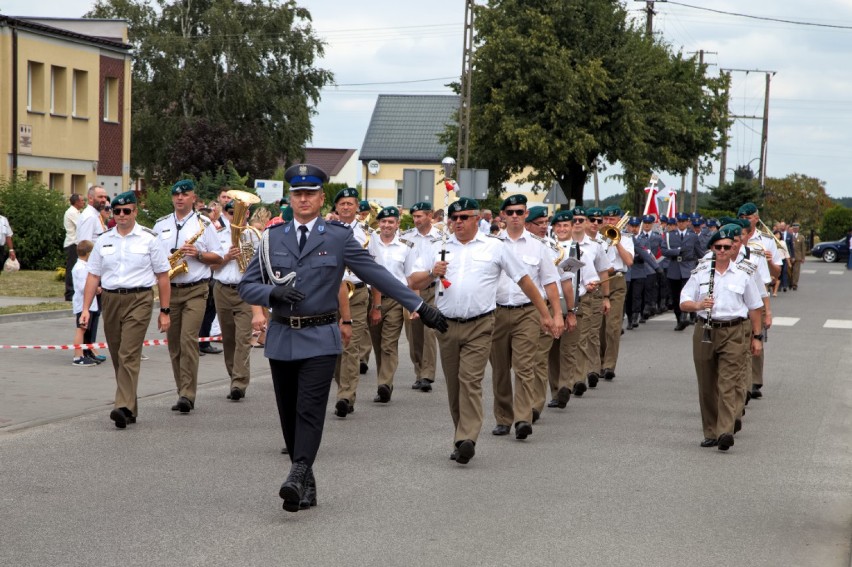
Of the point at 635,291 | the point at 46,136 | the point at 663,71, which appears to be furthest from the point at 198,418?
the point at 663,71

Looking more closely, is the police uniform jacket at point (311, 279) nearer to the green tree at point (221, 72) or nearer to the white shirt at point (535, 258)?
the white shirt at point (535, 258)

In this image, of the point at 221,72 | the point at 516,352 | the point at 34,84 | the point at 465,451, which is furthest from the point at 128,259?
the point at 221,72

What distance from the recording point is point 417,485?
8.30 metres

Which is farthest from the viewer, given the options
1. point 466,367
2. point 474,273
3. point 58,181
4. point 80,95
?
point 80,95

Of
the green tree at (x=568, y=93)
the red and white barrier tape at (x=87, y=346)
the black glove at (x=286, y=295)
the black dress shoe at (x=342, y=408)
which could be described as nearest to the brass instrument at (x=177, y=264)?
the black dress shoe at (x=342, y=408)

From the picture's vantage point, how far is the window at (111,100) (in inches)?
1676

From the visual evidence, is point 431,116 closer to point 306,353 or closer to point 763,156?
point 763,156

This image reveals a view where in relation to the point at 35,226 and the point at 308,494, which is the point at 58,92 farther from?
the point at 308,494

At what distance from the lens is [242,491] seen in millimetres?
7980

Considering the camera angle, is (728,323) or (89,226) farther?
(89,226)

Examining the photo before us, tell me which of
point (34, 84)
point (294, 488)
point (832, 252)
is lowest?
point (832, 252)

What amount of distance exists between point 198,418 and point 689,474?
4.36 metres

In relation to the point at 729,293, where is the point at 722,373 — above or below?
below

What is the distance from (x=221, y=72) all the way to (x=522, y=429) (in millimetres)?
51833
